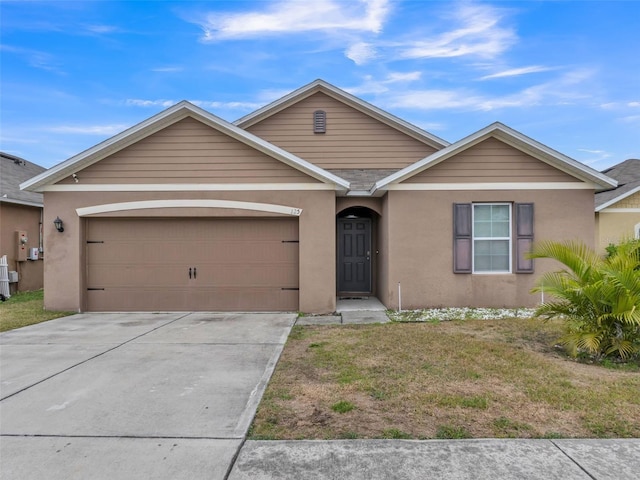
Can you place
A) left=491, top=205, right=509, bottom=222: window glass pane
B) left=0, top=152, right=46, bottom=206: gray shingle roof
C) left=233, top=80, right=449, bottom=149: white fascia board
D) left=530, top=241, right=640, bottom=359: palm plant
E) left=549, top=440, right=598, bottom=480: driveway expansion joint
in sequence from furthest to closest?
left=0, top=152, right=46, bottom=206: gray shingle roof → left=233, top=80, right=449, bottom=149: white fascia board → left=491, top=205, right=509, bottom=222: window glass pane → left=530, top=241, right=640, bottom=359: palm plant → left=549, top=440, right=598, bottom=480: driveway expansion joint

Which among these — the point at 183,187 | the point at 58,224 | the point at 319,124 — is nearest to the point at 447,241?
the point at 319,124

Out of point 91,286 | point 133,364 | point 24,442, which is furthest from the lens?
point 91,286

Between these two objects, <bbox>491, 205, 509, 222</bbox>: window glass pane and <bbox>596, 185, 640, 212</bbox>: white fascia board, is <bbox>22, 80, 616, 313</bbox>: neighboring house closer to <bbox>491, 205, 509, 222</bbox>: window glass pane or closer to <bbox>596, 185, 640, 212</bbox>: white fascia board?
<bbox>491, 205, 509, 222</bbox>: window glass pane

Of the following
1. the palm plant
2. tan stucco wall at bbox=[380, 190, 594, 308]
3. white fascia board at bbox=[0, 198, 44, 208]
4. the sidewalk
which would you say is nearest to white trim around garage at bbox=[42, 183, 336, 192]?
tan stucco wall at bbox=[380, 190, 594, 308]

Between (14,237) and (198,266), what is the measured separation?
24.7ft

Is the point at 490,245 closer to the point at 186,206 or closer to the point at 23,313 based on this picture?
the point at 186,206

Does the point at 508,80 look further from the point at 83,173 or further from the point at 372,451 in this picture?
the point at 372,451

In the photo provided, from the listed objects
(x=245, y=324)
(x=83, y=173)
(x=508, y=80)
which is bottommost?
(x=245, y=324)

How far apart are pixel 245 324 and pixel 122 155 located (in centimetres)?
492

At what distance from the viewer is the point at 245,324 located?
25.7 feet

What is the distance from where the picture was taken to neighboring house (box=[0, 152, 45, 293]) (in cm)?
1211

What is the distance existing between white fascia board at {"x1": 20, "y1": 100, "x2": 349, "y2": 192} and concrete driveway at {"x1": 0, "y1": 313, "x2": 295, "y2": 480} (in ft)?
11.5

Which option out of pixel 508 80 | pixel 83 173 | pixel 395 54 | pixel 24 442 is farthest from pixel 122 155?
pixel 508 80

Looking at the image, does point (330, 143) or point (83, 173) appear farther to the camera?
point (330, 143)
